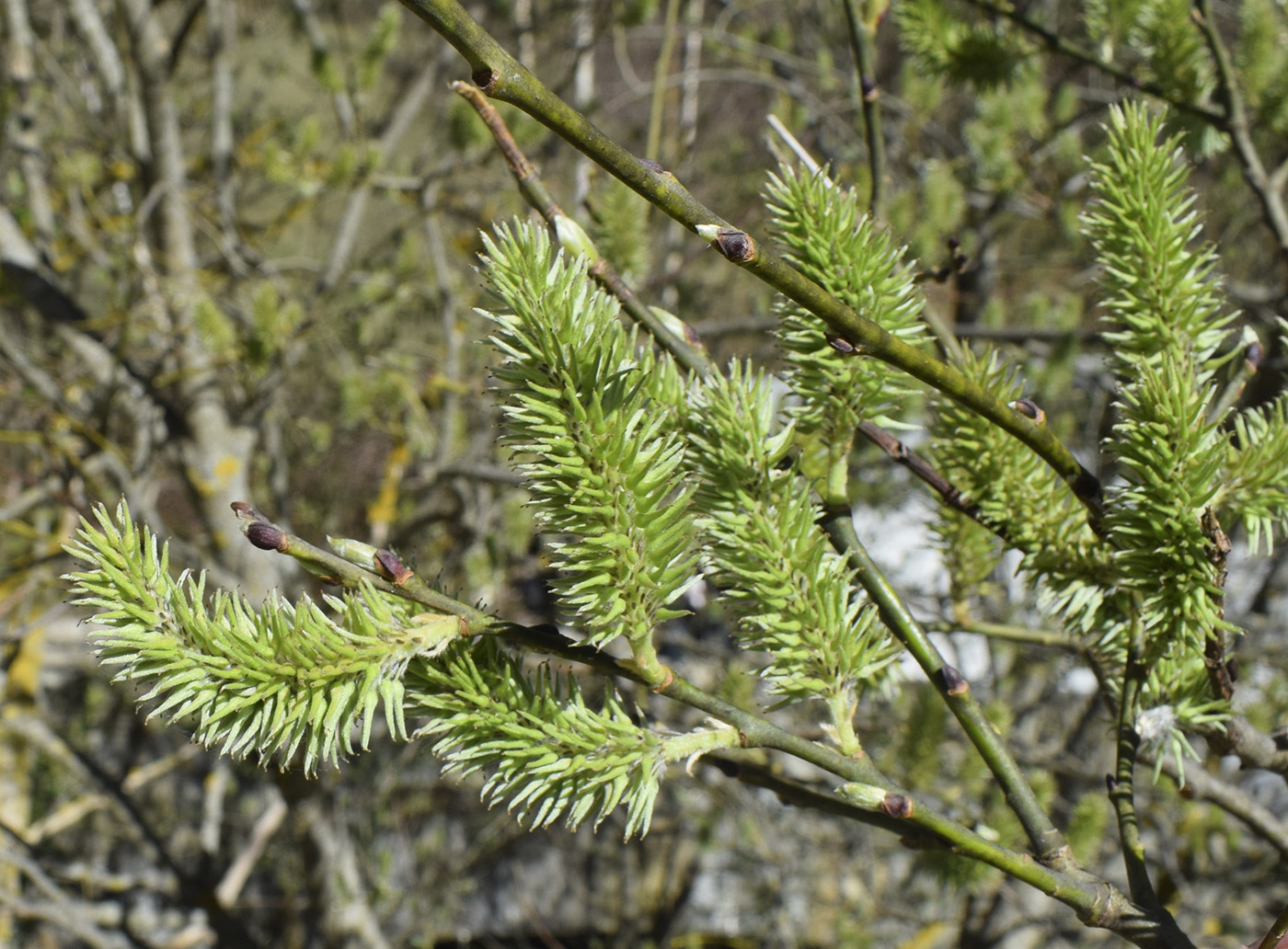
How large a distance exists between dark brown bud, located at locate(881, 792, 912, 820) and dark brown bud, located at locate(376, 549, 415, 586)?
12.5 inches

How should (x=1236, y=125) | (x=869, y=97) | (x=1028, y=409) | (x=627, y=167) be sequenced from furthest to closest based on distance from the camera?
1. (x=1236, y=125)
2. (x=869, y=97)
3. (x=1028, y=409)
4. (x=627, y=167)

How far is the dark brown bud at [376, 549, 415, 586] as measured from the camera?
1.66 feet

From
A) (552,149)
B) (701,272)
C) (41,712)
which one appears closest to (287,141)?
(552,149)

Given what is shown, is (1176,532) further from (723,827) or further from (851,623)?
(723,827)

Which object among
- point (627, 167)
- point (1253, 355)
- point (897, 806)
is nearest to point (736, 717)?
point (897, 806)

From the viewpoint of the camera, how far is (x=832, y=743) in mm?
681

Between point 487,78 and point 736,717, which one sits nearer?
point 487,78

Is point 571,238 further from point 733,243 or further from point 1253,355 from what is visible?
point 1253,355

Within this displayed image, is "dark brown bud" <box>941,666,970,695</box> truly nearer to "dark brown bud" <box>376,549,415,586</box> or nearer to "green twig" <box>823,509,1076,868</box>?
"green twig" <box>823,509,1076,868</box>

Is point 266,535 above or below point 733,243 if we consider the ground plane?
below

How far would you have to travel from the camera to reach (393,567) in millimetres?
510

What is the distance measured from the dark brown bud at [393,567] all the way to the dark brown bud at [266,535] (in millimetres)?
48

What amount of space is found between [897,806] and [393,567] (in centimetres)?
33

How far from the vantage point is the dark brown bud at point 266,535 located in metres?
0.49
